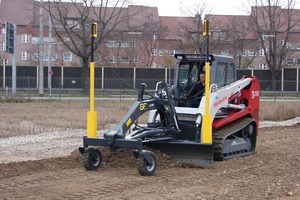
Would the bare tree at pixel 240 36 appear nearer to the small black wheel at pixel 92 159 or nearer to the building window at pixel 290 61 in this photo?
the building window at pixel 290 61

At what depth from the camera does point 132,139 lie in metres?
10.7

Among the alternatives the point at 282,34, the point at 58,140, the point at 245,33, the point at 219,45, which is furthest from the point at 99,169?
the point at 282,34

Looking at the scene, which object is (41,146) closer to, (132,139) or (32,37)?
(132,139)

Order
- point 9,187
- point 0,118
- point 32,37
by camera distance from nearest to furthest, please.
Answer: point 9,187, point 0,118, point 32,37

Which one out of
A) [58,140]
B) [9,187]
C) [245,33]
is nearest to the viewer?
[9,187]

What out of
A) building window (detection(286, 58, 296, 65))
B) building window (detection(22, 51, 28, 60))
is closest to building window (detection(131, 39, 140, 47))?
building window (detection(286, 58, 296, 65))

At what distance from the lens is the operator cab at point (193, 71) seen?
1313cm

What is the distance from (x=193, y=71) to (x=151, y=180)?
405cm

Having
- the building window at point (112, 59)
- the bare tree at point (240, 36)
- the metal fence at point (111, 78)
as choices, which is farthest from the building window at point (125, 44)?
the bare tree at point (240, 36)

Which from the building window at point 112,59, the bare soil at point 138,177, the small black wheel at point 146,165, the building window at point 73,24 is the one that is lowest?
the bare soil at point 138,177

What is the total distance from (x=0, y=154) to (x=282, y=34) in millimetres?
59499

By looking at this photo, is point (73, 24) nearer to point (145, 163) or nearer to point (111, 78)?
point (111, 78)

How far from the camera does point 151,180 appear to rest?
10.1 metres

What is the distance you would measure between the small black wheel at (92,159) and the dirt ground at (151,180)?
0.14 m
